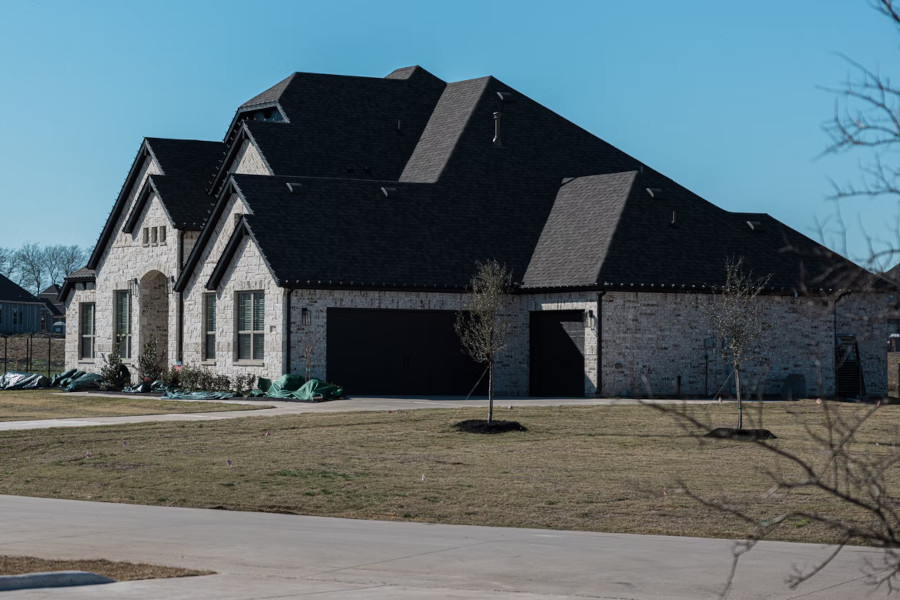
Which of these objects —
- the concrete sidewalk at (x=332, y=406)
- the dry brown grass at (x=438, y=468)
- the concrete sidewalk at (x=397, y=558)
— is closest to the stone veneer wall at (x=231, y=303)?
the concrete sidewalk at (x=332, y=406)

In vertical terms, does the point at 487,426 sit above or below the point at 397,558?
above

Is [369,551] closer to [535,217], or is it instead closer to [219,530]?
[219,530]

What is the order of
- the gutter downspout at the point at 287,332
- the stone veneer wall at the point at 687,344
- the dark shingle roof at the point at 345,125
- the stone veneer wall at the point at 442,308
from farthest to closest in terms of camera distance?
1. the dark shingle roof at the point at 345,125
2. the stone veneer wall at the point at 442,308
3. the gutter downspout at the point at 287,332
4. the stone veneer wall at the point at 687,344

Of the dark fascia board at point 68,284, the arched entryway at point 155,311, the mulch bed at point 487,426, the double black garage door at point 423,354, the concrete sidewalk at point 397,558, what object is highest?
the dark fascia board at point 68,284

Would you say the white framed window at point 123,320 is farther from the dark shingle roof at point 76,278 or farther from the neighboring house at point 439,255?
the dark shingle roof at point 76,278

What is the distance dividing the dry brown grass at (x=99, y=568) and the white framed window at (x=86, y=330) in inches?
1598

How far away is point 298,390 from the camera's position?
3662 cm

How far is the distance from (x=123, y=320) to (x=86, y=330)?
3.27 metres

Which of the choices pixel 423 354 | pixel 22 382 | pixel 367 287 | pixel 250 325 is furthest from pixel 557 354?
pixel 22 382

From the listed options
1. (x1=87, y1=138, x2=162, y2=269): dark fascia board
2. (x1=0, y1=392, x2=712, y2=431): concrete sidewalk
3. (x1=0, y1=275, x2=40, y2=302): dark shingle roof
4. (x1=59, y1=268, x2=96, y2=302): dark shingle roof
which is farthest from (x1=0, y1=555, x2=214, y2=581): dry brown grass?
(x1=0, y1=275, x2=40, y2=302): dark shingle roof

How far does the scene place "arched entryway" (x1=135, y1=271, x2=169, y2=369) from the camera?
4694 centimetres

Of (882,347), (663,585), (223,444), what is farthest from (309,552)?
(882,347)

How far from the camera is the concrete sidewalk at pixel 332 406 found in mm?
29781

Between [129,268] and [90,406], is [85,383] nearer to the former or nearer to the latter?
[129,268]
